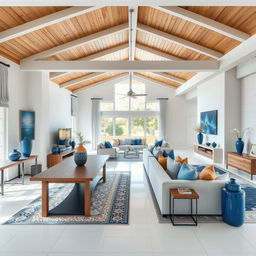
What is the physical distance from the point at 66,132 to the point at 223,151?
6268 mm

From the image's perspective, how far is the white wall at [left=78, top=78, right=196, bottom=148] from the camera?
37.2ft

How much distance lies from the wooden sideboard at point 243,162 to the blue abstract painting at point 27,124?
20.1ft

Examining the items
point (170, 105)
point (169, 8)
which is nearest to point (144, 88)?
point (170, 105)

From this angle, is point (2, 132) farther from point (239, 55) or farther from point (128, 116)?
point (128, 116)

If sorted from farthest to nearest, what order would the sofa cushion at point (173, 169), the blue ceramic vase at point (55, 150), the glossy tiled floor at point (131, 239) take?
the blue ceramic vase at point (55, 150)
the sofa cushion at point (173, 169)
the glossy tiled floor at point (131, 239)

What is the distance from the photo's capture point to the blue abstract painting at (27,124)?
5.75 m

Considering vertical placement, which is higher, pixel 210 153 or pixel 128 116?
pixel 128 116

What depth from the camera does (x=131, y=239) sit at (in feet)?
8.32

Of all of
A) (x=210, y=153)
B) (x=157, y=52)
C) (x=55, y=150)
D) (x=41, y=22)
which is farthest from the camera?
(x=157, y=52)

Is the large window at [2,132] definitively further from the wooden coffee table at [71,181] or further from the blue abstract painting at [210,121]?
the blue abstract painting at [210,121]

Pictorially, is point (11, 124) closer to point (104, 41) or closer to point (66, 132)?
point (66, 132)

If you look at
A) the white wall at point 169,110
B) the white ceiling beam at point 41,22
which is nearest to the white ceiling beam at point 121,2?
the white ceiling beam at point 41,22

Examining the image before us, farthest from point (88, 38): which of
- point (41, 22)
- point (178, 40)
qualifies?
point (178, 40)

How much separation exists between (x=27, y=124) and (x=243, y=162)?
6264 millimetres
